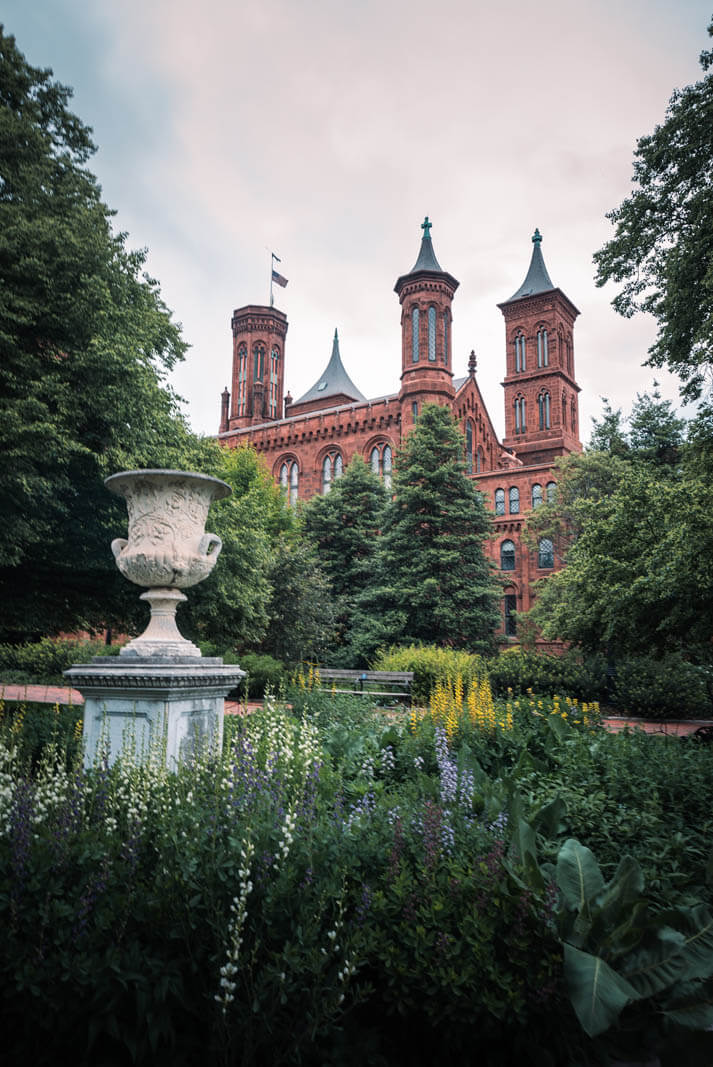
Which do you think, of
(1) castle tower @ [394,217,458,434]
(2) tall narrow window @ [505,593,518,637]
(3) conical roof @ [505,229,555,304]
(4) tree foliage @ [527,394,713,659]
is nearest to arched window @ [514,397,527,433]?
(3) conical roof @ [505,229,555,304]

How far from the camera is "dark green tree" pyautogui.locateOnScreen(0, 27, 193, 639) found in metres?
8.57

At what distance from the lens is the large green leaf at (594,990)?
2293 millimetres

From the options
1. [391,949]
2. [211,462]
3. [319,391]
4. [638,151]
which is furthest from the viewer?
[319,391]

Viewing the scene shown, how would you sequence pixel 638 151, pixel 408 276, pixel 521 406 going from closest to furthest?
pixel 638 151
pixel 408 276
pixel 521 406

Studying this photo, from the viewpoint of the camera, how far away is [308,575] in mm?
20969

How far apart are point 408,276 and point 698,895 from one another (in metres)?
38.4

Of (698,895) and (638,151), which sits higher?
(638,151)

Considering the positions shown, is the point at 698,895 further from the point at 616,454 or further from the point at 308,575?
the point at 616,454

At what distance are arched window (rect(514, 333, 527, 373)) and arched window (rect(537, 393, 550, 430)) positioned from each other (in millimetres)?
2843

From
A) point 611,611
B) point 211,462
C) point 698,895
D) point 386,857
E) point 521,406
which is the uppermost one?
point 521,406

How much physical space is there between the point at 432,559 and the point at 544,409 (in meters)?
27.6

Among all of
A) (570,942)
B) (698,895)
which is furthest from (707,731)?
(570,942)

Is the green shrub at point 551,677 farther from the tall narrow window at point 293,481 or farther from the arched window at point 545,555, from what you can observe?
the tall narrow window at point 293,481

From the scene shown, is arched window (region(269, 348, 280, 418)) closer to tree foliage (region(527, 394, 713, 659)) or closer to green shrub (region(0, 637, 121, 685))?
green shrub (region(0, 637, 121, 685))
